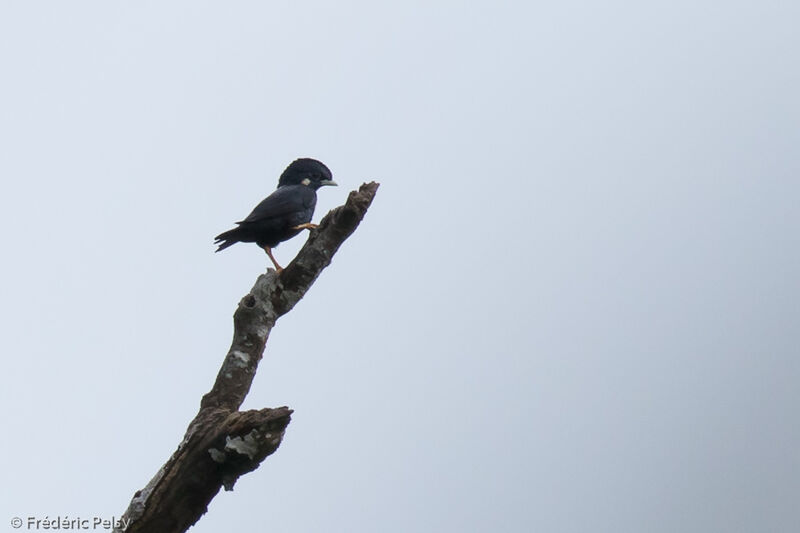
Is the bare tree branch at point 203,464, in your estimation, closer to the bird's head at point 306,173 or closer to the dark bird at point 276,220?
the dark bird at point 276,220

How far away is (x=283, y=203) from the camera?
10281 millimetres

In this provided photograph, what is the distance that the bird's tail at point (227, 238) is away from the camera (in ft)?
32.9

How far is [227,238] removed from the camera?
10.1 m

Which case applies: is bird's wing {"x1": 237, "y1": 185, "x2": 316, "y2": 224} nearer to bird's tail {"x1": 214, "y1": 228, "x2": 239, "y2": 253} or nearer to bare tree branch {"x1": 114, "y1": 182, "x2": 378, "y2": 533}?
bird's tail {"x1": 214, "y1": 228, "x2": 239, "y2": 253}

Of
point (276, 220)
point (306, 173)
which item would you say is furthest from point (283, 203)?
point (306, 173)

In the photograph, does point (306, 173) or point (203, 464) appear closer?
point (203, 464)

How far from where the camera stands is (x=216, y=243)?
10.1 metres

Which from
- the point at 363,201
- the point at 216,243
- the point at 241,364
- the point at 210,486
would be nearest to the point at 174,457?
the point at 210,486

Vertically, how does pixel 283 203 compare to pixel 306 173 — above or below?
below

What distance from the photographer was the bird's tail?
10.0 meters

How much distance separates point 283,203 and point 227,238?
0.65 metres

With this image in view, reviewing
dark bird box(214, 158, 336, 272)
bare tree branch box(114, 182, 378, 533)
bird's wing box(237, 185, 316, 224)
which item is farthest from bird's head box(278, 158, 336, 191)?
bare tree branch box(114, 182, 378, 533)

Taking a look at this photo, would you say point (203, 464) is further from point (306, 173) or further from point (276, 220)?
point (306, 173)

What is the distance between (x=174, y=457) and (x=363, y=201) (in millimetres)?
1950
